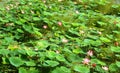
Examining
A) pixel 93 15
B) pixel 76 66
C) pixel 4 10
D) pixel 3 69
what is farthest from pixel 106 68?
pixel 4 10

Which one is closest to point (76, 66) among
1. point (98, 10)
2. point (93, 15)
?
point (93, 15)

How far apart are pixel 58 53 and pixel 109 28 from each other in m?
1.36

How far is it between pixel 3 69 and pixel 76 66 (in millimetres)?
692

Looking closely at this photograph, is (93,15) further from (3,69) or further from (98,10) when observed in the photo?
(3,69)

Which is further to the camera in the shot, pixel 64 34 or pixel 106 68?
pixel 64 34

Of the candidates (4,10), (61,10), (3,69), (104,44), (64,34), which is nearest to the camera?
(3,69)

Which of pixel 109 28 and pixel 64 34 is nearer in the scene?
pixel 64 34

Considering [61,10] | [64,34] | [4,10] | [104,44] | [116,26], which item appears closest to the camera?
[104,44]

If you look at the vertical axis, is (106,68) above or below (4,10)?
below

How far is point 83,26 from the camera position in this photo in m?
4.09

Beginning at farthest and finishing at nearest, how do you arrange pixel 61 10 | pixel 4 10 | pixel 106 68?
pixel 61 10
pixel 4 10
pixel 106 68

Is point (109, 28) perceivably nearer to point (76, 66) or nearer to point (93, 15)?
point (93, 15)

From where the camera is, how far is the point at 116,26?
4.18 meters

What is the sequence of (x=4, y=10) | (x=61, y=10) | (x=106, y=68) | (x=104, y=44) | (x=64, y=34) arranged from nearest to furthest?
1. (x=106, y=68)
2. (x=104, y=44)
3. (x=64, y=34)
4. (x=4, y=10)
5. (x=61, y=10)
